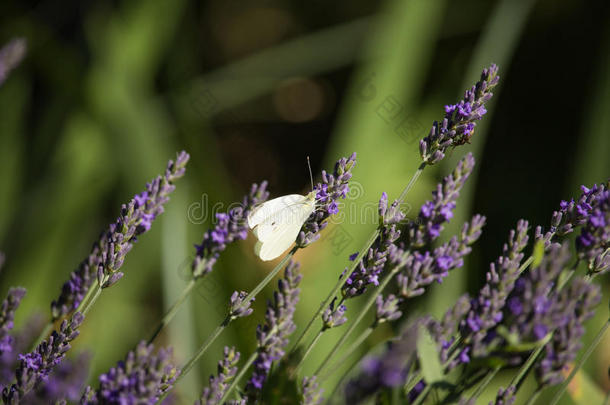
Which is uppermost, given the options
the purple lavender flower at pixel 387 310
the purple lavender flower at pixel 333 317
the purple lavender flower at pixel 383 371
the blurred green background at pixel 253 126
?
the blurred green background at pixel 253 126

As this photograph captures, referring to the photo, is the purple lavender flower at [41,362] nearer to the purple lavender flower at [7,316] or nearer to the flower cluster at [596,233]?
the purple lavender flower at [7,316]

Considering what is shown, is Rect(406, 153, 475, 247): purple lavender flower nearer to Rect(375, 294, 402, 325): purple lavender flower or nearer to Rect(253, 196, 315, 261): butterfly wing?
Rect(375, 294, 402, 325): purple lavender flower

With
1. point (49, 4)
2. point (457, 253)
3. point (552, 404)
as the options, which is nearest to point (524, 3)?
point (457, 253)

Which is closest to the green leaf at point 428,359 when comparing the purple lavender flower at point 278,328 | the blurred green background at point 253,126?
the purple lavender flower at point 278,328

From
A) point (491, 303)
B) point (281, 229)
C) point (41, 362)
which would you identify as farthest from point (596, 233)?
point (41, 362)

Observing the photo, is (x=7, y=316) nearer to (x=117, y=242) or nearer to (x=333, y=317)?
(x=117, y=242)

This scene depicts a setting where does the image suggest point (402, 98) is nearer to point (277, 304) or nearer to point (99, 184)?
point (99, 184)
